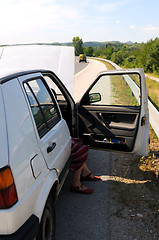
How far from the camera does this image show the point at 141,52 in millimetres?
43812

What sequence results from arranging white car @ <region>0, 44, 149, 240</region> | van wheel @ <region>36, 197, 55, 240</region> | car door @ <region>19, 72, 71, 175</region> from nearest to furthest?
white car @ <region>0, 44, 149, 240</region>, van wheel @ <region>36, 197, 55, 240</region>, car door @ <region>19, 72, 71, 175</region>

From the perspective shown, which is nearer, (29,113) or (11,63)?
(29,113)

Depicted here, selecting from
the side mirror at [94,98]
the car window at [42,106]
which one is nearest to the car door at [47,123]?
the car window at [42,106]

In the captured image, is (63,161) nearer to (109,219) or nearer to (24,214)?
(109,219)

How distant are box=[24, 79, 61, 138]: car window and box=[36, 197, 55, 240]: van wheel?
2.51 feet

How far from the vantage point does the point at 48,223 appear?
2.63 meters

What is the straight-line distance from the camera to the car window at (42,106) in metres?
2.57

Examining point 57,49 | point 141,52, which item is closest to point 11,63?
point 57,49

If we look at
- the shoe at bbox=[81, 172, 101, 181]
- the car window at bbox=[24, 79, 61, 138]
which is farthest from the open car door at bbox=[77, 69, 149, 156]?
the car window at bbox=[24, 79, 61, 138]

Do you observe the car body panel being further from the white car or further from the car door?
the car door

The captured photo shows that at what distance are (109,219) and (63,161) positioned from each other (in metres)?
1.07

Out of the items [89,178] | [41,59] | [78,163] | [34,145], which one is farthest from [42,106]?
[41,59]

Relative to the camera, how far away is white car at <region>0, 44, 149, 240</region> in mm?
1855

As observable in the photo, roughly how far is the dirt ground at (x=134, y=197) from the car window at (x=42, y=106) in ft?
5.33
